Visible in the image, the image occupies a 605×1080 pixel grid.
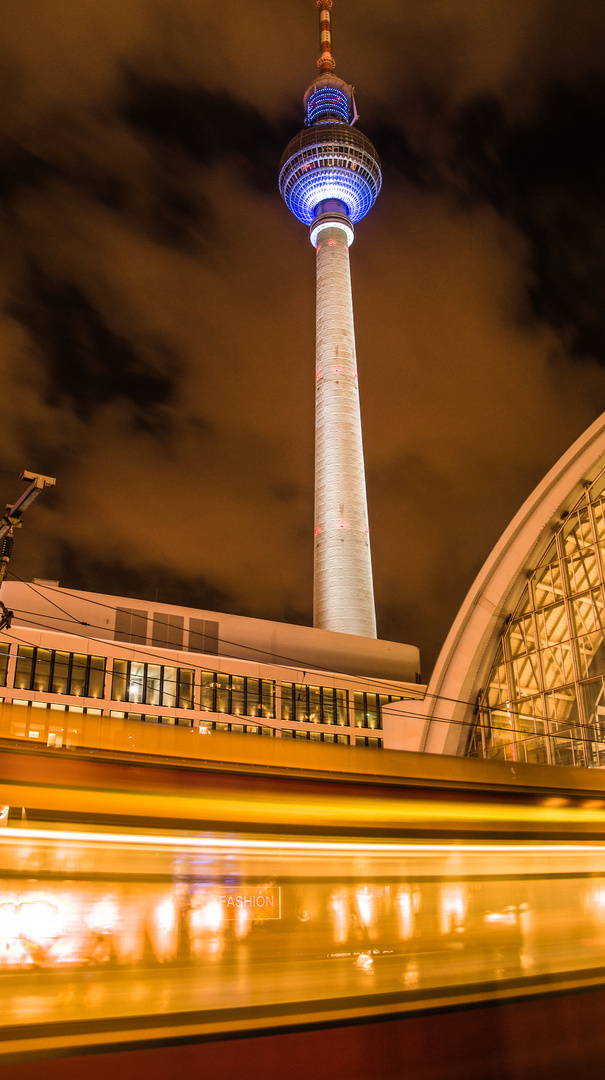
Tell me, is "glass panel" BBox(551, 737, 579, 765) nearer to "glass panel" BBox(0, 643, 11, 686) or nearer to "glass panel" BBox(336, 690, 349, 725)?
"glass panel" BBox(336, 690, 349, 725)

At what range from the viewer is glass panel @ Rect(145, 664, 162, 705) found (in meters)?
39.6

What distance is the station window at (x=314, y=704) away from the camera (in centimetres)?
4347

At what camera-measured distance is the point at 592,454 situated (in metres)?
29.7

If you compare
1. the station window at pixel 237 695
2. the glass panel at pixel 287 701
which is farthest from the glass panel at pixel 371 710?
the station window at pixel 237 695

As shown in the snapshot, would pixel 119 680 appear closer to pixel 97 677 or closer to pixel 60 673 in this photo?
pixel 97 677

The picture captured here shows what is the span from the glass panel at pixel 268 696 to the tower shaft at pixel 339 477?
10.8m

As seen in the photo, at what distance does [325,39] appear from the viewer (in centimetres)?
8019

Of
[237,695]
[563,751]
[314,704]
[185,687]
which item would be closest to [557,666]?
[563,751]

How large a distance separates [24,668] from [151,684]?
641cm

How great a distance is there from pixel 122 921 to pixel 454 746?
30.2 m

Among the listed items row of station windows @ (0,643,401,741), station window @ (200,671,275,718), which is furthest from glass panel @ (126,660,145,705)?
station window @ (200,671,275,718)

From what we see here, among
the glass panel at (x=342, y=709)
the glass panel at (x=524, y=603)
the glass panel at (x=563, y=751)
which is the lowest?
the glass panel at (x=563, y=751)

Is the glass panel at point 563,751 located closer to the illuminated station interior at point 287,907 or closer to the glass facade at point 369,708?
the glass facade at point 369,708

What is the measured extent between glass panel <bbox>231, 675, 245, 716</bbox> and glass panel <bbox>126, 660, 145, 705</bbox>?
503 cm
